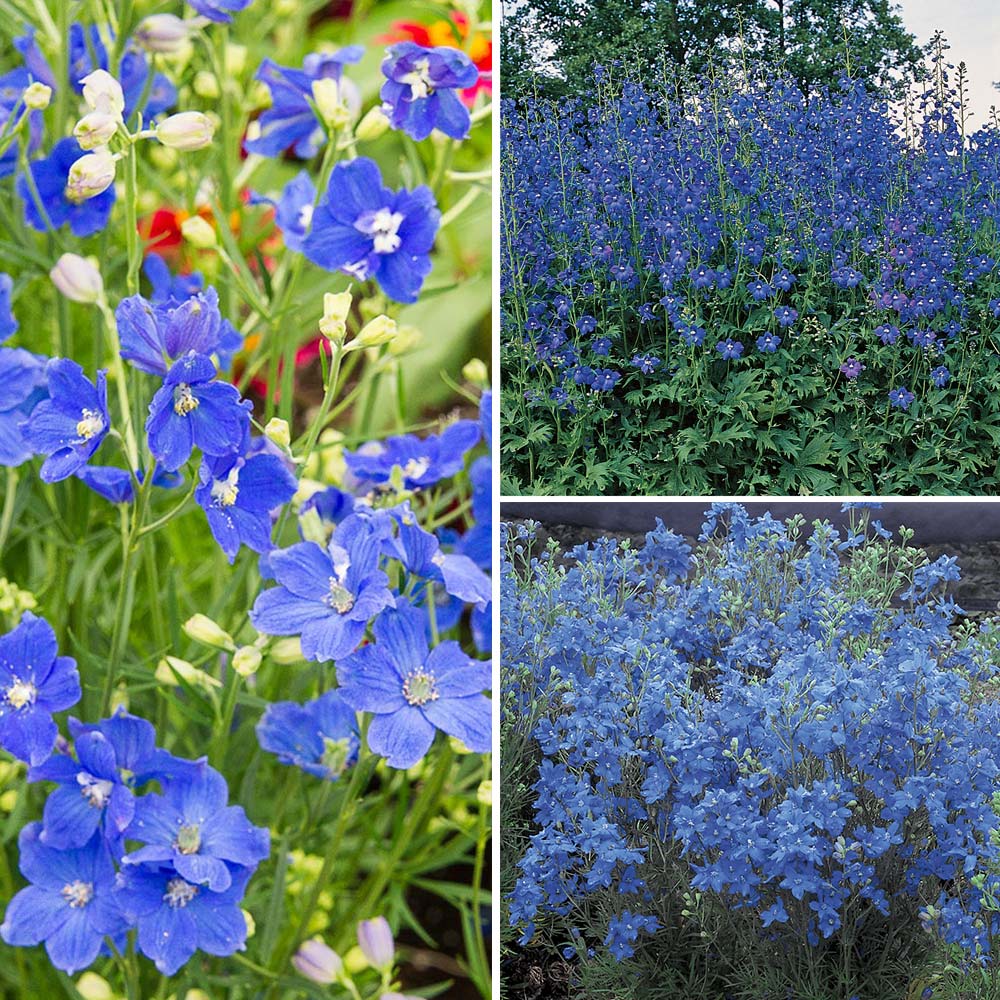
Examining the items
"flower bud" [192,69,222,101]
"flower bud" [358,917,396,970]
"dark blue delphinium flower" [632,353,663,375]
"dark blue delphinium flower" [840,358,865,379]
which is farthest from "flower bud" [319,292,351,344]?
"dark blue delphinium flower" [840,358,865,379]

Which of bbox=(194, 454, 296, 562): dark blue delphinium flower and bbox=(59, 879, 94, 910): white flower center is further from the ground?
bbox=(194, 454, 296, 562): dark blue delphinium flower

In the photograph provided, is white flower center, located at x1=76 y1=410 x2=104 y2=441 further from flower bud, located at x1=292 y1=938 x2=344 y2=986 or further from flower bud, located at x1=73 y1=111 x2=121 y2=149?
flower bud, located at x1=292 y1=938 x2=344 y2=986

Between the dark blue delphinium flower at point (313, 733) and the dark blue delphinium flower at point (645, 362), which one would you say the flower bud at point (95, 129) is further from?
the dark blue delphinium flower at point (645, 362)

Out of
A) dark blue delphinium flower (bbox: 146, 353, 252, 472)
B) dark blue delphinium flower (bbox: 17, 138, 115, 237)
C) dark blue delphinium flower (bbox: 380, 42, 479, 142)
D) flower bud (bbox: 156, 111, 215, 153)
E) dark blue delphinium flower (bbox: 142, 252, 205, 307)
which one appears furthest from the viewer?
dark blue delphinium flower (bbox: 142, 252, 205, 307)

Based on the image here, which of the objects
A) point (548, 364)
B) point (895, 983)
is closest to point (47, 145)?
point (548, 364)

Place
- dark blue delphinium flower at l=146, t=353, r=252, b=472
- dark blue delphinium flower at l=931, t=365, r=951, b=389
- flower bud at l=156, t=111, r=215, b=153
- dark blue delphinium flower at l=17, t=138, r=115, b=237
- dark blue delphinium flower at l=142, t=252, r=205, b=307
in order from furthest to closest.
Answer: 1. dark blue delphinium flower at l=931, t=365, r=951, b=389
2. dark blue delphinium flower at l=142, t=252, r=205, b=307
3. dark blue delphinium flower at l=17, t=138, r=115, b=237
4. flower bud at l=156, t=111, r=215, b=153
5. dark blue delphinium flower at l=146, t=353, r=252, b=472

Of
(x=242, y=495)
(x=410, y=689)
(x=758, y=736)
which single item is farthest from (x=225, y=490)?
(x=758, y=736)

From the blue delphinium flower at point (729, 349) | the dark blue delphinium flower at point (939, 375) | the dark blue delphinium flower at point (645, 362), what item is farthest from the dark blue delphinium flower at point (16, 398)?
the dark blue delphinium flower at point (939, 375)

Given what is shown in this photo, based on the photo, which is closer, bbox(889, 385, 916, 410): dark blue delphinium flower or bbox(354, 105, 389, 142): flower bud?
bbox(354, 105, 389, 142): flower bud
